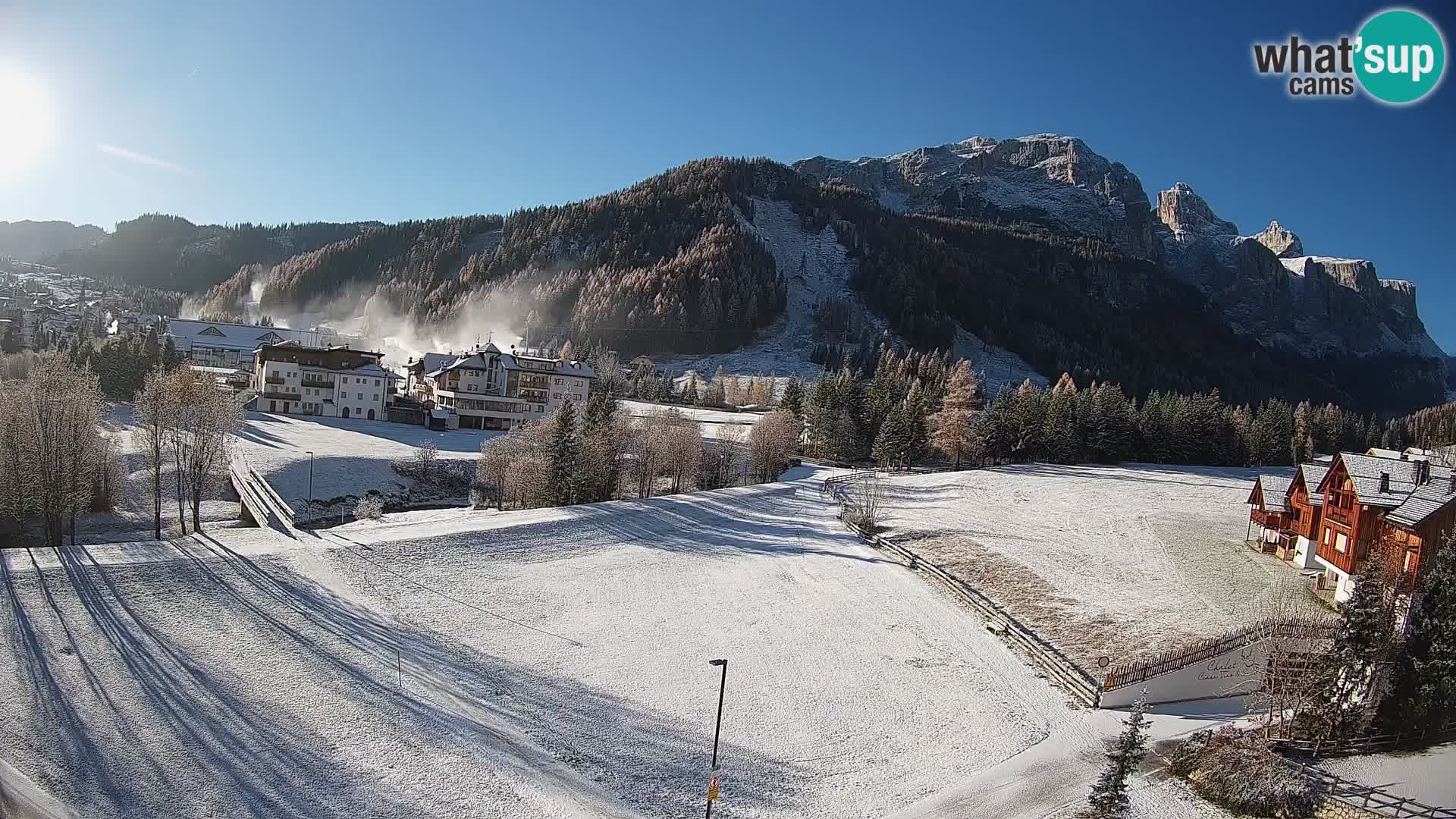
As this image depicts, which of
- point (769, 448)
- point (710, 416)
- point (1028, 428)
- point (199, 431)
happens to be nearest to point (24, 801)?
point (199, 431)

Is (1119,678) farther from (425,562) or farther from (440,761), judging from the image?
(425,562)

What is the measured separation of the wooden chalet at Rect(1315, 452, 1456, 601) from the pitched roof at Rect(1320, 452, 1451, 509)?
0.02 m

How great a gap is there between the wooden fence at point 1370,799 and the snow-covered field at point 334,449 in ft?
154

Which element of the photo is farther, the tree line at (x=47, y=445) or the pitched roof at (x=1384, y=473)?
the tree line at (x=47, y=445)

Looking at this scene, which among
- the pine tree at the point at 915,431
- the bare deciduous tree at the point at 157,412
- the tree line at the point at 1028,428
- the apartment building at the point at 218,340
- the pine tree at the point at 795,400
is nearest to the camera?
the bare deciduous tree at the point at 157,412

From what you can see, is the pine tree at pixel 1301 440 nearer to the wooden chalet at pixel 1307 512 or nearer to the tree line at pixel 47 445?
the wooden chalet at pixel 1307 512

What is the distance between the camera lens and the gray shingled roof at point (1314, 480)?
111ft

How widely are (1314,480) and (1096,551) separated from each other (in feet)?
32.6

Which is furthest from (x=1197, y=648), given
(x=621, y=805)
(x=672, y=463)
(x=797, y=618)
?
(x=672, y=463)

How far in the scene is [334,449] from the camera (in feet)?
184

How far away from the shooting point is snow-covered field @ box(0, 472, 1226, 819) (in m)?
17.0

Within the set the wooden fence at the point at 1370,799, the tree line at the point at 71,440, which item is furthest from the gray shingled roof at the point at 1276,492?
the tree line at the point at 71,440

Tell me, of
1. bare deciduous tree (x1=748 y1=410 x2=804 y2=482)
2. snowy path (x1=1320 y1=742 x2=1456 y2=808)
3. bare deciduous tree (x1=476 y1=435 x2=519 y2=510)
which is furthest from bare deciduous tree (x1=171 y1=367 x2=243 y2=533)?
snowy path (x1=1320 y1=742 x2=1456 y2=808)

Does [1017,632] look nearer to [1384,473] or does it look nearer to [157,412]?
[1384,473]
